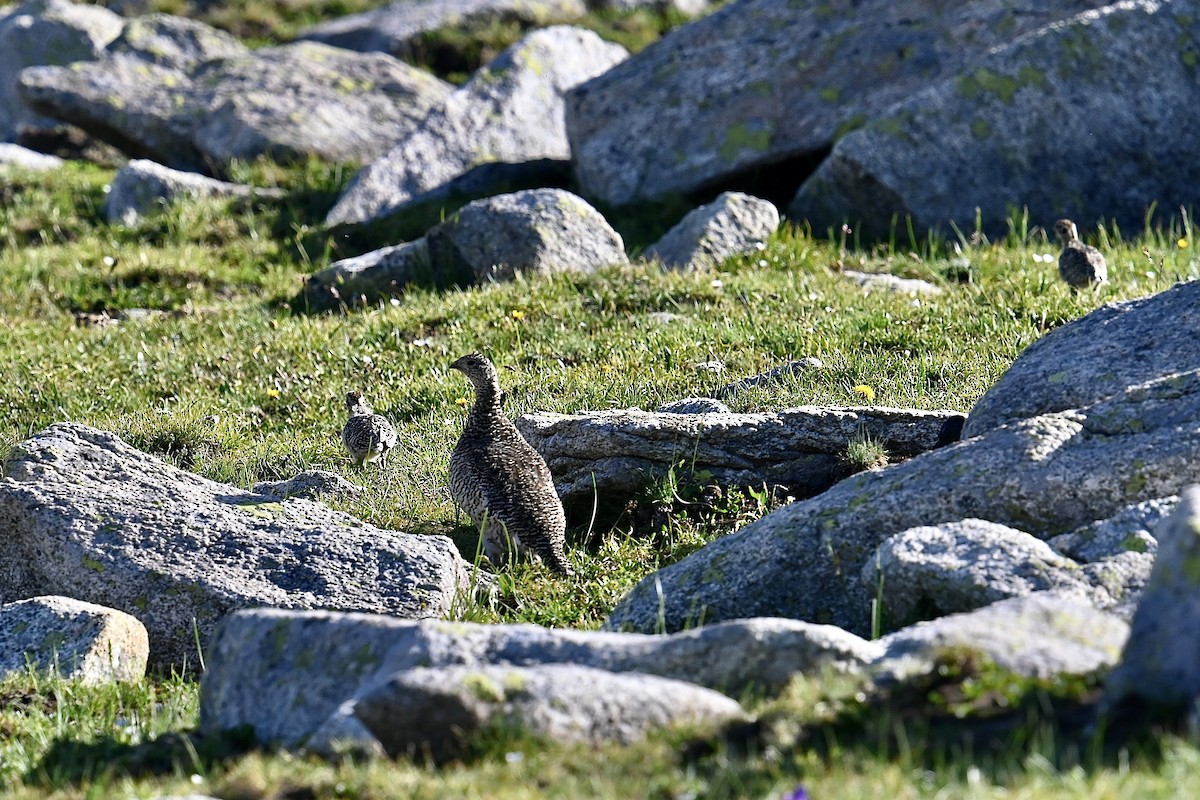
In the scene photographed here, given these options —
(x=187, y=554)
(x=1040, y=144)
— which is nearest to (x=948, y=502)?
(x=187, y=554)

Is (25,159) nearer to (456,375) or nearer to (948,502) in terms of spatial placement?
(456,375)

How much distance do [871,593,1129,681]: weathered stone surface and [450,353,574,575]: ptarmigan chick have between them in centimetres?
333

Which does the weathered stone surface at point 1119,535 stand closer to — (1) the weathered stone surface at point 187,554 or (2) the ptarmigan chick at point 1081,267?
(1) the weathered stone surface at point 187,554

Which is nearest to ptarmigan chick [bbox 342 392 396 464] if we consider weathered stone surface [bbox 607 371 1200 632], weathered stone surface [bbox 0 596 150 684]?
weathered stone surface [bbox 0 596 150 684]

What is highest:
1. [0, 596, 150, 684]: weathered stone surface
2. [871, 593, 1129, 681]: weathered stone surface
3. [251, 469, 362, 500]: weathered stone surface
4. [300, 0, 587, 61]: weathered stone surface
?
[300, 0, 587, 61]: weathered stone surface

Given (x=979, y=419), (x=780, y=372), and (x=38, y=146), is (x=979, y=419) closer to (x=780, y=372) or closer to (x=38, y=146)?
(x=780, y=372)

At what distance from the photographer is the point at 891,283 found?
1449cm

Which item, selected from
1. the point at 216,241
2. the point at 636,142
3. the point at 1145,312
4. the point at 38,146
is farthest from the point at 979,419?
the point at 38,146

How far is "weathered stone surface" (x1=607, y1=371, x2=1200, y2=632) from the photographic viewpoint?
714cm

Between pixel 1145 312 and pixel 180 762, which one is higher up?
pixel 1145 312

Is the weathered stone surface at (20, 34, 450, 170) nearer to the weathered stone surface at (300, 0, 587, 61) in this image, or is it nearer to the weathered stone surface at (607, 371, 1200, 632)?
the weathered stone surface at (300, 0, 587, 61)

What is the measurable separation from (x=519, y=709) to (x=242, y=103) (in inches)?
703

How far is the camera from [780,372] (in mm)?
11578

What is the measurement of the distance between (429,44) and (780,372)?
17.4 m
